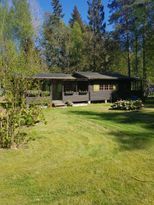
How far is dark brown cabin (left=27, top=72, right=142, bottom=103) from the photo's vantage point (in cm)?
3077

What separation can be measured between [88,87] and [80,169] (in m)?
24.3

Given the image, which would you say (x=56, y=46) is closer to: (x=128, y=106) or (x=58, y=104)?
(x=58, y=104)

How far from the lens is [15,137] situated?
11.0 m

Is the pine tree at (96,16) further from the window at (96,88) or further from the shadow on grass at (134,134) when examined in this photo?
the shadow on grass at (134,134)

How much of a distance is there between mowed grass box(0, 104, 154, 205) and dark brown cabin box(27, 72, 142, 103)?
17.4 metres

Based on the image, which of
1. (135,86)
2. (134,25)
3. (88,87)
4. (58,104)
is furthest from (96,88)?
(134,25)

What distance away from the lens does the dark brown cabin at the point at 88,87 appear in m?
30.8

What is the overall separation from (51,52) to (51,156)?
43.7 meters

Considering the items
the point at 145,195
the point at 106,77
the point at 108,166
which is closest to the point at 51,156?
the point at 108,166

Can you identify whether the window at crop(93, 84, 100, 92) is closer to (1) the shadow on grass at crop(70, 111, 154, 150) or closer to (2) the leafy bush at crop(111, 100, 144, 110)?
(2) the leafy bush at crop(111, 100, 144, 110)

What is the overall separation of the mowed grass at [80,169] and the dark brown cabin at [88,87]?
17363 mm

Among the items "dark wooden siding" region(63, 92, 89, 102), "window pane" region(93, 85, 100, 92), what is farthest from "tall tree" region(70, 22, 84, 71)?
"dark wooden siding" region(63, 92, 89, 102)

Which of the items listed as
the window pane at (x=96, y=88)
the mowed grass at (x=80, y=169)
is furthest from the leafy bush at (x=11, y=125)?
the window pane at (x=96, y=88)

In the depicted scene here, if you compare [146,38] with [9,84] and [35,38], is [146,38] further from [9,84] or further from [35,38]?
[9,84]
